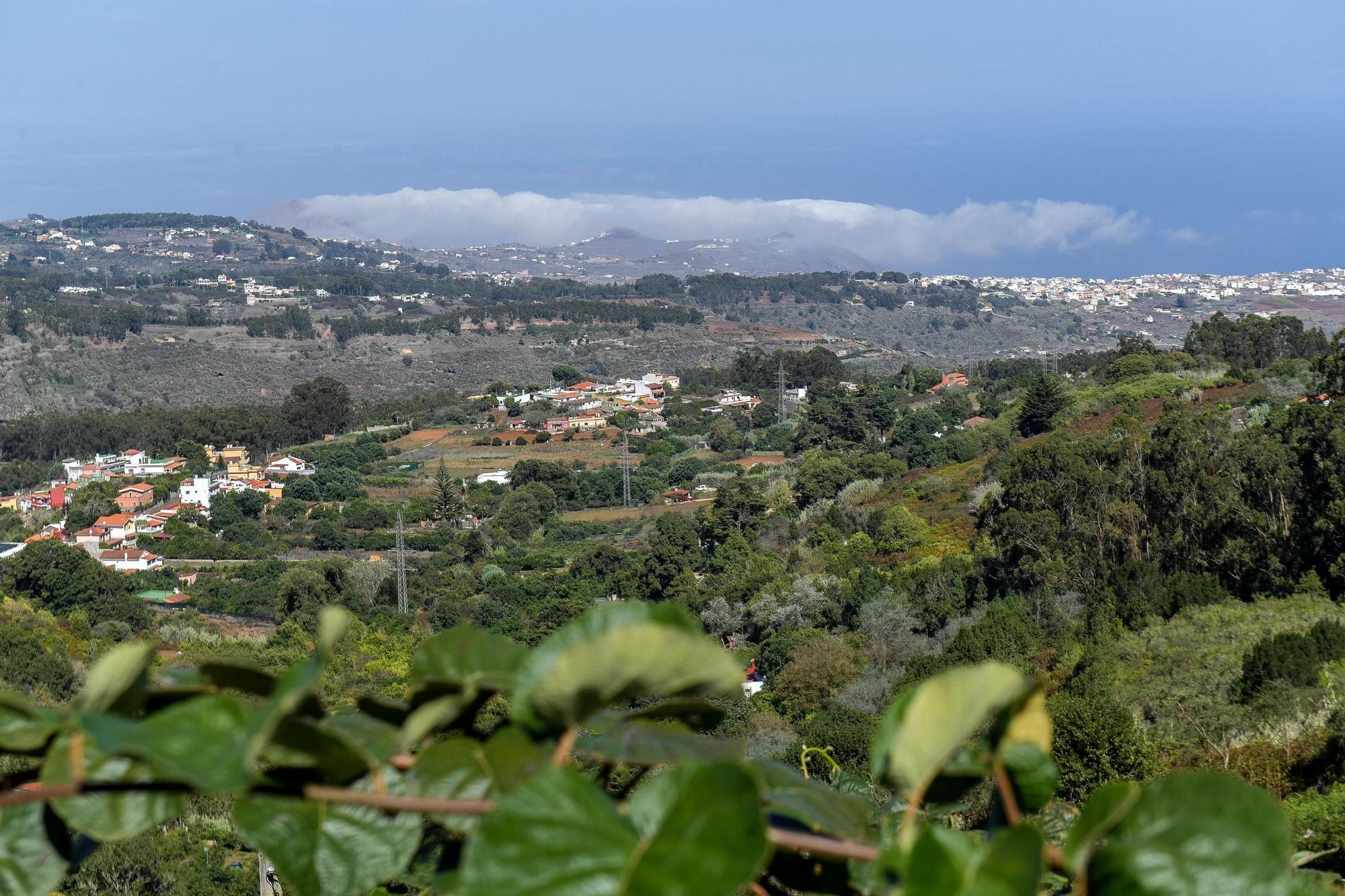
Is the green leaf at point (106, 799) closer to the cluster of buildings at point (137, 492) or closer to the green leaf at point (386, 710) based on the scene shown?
the green leaf at point (386, 710)

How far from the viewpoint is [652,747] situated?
39 cm

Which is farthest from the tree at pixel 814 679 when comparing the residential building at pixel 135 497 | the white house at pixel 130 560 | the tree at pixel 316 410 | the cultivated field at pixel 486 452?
the tree at pixel 316 410

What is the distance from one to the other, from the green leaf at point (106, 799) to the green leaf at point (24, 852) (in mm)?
32

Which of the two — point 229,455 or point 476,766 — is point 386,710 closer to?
point 476,766

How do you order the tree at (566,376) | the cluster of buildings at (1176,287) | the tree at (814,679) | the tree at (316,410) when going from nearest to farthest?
the tree at (814,679), the tree at (316,410), the tree at (566,376), the cluster of buildings at (1176,287)

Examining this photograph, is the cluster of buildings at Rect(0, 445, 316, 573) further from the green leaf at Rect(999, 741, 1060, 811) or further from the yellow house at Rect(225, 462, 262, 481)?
the green leaf at Rect(999, 741, 1060, 811)

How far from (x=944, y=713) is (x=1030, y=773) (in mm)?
64

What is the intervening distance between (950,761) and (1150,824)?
0.07m

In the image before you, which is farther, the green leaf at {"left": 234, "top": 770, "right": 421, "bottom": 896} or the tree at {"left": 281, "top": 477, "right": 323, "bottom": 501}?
the tree at {"left": 281, "top": 477, "right": 323, "bottom": 501}

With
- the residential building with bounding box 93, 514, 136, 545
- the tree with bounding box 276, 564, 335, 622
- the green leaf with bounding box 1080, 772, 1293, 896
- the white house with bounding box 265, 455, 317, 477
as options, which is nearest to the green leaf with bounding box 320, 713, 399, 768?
the green leaf with bounding box 1080, 772, 1293, 896

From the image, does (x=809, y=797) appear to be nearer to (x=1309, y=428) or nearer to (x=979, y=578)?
(x=1309, y=428)

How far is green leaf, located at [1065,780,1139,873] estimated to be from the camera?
1.19 ft

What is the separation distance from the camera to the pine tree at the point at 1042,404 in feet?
59.0

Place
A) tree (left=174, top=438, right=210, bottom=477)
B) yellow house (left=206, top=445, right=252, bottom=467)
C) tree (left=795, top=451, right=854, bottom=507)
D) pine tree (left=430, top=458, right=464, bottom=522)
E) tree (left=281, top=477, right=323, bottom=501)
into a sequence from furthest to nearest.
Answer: yellow house (left=206, top=445, right=252, bottom=467) → tree (left=174, top=438, right=210, bottom=477) → tree (left=281, top=477, right=323, bottom=501) → pine tree (left=430, top=458, right=464, bottom=522) → tree (left=795, top=451, right=854, bottom=507)
